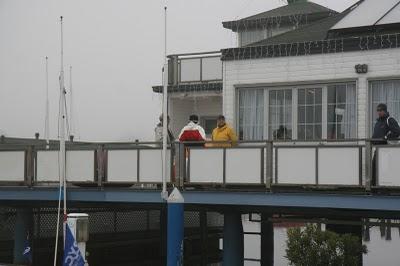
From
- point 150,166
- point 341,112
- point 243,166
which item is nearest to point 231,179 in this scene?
point 243,166

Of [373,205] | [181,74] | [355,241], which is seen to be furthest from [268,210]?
[181,74]

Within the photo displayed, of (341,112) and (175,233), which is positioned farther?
(341,112)

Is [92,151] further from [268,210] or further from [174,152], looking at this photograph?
[268,210]

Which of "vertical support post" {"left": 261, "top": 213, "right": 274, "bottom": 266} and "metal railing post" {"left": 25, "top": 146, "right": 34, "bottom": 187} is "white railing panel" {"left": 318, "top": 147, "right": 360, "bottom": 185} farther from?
"vertical support post" {"left": 261, "top": 213, "right": 274, "bottom": 266}

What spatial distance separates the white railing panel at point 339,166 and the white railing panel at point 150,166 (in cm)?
338

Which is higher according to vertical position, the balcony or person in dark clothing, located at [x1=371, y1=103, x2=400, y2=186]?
the balcony

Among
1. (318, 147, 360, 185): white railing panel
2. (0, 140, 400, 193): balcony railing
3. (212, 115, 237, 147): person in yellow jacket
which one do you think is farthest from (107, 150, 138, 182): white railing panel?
(318, 147, 360, 185): white railing panel

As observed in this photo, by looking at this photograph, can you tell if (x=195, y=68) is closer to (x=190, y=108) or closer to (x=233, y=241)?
(x=190, y=108)

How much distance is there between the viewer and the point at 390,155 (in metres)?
12.3

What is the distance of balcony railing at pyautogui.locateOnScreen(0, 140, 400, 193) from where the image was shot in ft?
41.4

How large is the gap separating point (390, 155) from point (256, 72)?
5.01 meters

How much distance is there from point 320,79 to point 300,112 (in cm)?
82

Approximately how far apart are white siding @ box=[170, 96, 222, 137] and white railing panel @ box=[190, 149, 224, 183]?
6599 mm

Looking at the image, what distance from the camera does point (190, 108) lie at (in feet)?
70.2
